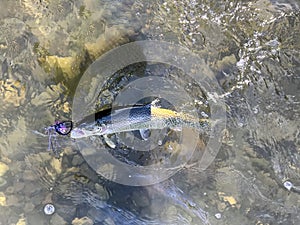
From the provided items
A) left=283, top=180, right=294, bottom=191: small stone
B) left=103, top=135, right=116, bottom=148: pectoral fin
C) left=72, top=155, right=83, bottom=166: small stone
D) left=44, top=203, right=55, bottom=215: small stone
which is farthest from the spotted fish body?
left=283, top=180, right=294, bottom=191: small stone

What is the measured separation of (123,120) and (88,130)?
375 mm

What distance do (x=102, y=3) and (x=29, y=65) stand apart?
3.43ft

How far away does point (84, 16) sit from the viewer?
371 cm

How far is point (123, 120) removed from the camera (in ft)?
11.3

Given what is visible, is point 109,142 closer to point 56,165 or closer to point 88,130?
point 88,130

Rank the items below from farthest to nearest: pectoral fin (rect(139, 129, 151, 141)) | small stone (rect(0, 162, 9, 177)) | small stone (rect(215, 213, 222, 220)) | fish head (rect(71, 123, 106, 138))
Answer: small stone (rect(215, 213, 222, 220)), small stone (rect(0, 162, 9, 177)), pectoral fin (rect(139, 129, 151, 141)), fish head (rect(71, 123, 106, 138))

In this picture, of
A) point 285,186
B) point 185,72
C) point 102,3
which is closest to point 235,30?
point 185,72

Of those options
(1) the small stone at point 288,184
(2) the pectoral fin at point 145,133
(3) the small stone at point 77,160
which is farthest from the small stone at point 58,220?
(1) the small stone at point 288,184

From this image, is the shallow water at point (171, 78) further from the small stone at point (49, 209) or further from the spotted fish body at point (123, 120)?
the spotted fish body at point (123, 120)

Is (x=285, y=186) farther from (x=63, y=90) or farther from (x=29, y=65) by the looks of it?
(x=29, y=65)

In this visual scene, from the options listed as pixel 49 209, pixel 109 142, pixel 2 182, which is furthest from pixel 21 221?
pixel 109 142

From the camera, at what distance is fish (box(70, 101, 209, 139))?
11.3 ft

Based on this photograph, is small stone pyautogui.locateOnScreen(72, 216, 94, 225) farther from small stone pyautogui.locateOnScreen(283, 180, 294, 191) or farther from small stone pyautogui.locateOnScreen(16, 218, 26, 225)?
small stone pyautogui.locateOnScreen(283, 180, 294, 191)

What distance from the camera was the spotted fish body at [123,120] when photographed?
3.46 m
